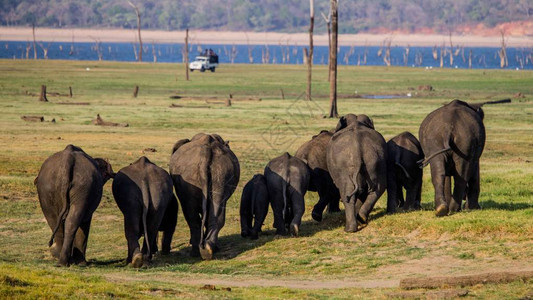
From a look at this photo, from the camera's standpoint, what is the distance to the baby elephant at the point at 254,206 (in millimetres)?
18406

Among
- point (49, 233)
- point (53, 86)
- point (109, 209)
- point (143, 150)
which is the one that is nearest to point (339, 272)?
point (49, 233)

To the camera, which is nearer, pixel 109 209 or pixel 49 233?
pixel 49 233

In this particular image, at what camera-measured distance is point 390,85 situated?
88938 millimetres

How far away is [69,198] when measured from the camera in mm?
15977

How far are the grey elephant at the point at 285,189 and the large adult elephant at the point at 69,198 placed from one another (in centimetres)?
364

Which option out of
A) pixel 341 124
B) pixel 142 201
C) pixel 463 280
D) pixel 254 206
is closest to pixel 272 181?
pixel 254 206

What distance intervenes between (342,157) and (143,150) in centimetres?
1534

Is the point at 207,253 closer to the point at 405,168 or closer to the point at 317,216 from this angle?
the point at 317,216

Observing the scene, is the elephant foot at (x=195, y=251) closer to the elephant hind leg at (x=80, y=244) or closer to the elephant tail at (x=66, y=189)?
the elephant hind leg at (x=80, y=244)

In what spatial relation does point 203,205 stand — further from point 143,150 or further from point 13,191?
point 143,150

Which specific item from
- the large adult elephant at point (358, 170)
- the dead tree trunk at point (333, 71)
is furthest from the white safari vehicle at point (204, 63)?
the large adult elephant at point (358, 170)

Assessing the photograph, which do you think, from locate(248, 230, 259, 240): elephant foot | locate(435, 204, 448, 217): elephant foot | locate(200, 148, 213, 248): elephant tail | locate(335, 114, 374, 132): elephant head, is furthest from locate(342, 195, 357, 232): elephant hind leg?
locate(200, 148, 213, 248): elephant tail

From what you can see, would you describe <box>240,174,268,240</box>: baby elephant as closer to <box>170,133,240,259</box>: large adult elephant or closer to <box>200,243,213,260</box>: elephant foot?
<box>170,133,240,259</box>: large adult elephant

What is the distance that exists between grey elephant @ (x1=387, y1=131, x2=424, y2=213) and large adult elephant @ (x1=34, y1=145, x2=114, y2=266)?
6.06m
